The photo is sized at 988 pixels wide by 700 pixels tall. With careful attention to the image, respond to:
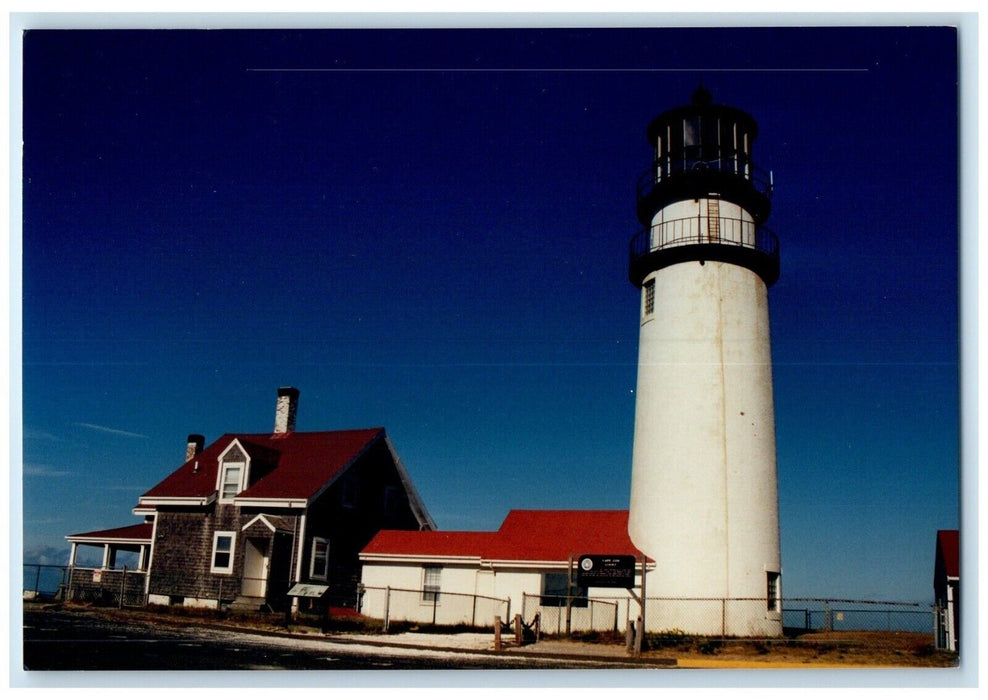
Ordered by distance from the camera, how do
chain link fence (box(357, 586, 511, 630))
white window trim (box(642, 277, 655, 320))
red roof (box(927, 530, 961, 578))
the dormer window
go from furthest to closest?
1. the dormer window
2. white window trim (box(642, 277, 655, 320))
3. chain link fence (box(357, 586, 511, 630))
4. red roof (box(927, 530, 961, 578))

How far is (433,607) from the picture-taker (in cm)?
1917

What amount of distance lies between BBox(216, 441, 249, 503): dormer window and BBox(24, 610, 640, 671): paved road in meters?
4.90

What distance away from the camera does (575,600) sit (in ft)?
59.8

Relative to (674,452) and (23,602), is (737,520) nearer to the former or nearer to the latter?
(674,452)

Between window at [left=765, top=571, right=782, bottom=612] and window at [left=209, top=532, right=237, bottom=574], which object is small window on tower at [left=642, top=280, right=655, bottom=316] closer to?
window at [left=765, top=571, right=782, bottom=612]

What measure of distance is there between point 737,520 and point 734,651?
7.86ft

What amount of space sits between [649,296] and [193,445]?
26.9ft

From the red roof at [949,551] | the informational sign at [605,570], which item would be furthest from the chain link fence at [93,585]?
the red roof at [949,551]

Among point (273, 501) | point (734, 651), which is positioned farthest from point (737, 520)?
point (273, 501)

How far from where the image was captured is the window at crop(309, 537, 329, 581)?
20391 millimetres

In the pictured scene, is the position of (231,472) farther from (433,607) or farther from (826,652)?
(826,652)

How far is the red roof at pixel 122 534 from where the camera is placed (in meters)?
19.1

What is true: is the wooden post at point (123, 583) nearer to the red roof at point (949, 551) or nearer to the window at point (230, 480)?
the window at point (230, 480)

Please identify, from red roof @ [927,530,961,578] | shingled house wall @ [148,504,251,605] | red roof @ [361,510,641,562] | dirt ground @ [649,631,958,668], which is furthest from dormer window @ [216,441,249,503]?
red roof @ [927,530,961,578]
